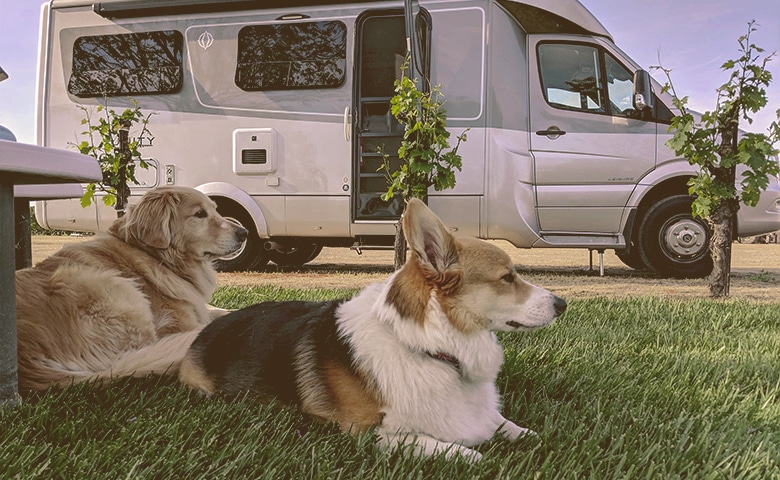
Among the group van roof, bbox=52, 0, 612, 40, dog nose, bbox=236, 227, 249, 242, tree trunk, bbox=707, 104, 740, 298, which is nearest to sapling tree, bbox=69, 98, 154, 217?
van roof, bbox=52, 0, 612, 40

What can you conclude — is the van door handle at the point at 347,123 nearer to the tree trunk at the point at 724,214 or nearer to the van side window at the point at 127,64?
the van side window at the point at 127,64

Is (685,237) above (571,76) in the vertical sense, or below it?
below

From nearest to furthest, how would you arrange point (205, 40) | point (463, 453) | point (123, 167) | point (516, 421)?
1. point (463, 453)
2. point (516, 421)
3. point (123, 167)
4. point (205, 40)

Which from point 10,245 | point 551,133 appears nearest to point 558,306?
point 10,245

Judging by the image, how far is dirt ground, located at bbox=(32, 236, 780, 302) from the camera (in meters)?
6.71

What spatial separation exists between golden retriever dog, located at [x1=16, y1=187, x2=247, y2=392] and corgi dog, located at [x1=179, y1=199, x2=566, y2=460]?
0.71m

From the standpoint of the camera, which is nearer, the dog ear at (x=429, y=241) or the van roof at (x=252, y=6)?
the dog ear at (x=429, y=241)

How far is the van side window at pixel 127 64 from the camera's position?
7.85 meters

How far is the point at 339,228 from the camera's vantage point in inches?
294

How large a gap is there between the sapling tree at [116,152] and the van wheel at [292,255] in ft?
8.17

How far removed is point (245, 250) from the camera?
Answer: 325 inches

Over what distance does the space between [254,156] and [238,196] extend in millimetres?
541

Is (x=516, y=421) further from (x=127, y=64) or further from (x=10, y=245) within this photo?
(x=127, y=64)

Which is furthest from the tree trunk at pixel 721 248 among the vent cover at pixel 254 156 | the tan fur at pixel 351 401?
the tan fur at pixel 351 401
